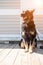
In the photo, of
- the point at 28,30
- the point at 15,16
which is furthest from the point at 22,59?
the point at 15,16

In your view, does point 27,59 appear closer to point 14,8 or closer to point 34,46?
point 34,46

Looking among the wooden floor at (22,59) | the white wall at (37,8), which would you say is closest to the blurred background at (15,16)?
the white wall at (37,8)

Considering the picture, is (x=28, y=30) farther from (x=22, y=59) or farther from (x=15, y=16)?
(x=15, y=16)

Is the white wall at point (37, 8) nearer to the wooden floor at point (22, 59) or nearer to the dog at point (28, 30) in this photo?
the dog at point (28, 30)

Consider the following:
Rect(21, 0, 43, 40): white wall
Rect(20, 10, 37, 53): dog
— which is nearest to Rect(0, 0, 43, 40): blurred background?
Rect(21, 0, 43, 40): white wall

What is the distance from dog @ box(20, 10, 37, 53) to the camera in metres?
3.52

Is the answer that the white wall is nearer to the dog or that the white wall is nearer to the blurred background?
the blurred background

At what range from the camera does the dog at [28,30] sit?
3.52m

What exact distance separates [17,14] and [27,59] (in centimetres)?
189

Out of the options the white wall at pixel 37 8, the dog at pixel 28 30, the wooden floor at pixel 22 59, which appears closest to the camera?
the wooden floor at pixel 22 59

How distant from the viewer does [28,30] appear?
3.57m

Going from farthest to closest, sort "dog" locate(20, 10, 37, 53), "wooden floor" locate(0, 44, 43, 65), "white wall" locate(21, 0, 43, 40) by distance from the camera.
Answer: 1. "white wall" locate(21, 0, 43, 40)
2. "dog" locate(20, 10, 37, 53)
3. "wooden floor" locate(0, 44, 43, 65)

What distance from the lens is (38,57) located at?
3.11m

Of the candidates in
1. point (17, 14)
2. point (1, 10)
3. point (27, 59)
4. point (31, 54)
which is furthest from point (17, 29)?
point (27, 59)
